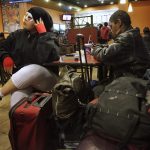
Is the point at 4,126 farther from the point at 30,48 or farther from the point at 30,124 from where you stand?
the point at 30,124

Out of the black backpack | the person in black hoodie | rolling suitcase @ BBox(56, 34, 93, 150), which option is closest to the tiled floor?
the person in black hoodie

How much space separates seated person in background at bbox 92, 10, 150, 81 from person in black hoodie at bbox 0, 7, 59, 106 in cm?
43

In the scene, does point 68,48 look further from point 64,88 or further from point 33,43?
point 64,88

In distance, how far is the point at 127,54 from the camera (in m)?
1.83

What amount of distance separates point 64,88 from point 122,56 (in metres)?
0.60

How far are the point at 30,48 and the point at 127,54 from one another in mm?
862

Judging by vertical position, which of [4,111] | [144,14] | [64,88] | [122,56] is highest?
[144,14]

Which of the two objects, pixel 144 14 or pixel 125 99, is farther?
pixel 144 14

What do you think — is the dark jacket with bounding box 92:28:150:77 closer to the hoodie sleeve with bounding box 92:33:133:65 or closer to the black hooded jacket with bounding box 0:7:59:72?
the hoodie sleeve with bounding box 92:33:133:65

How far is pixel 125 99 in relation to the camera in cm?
132

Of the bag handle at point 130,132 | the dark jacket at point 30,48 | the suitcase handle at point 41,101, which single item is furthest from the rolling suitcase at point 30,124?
the bag handle at point 130,132

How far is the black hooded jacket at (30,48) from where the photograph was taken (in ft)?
6.43

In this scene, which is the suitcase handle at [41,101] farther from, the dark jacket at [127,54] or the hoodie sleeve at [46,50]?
the dark jacket at [127,54]

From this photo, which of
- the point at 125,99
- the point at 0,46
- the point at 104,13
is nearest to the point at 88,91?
the point at 125,99
